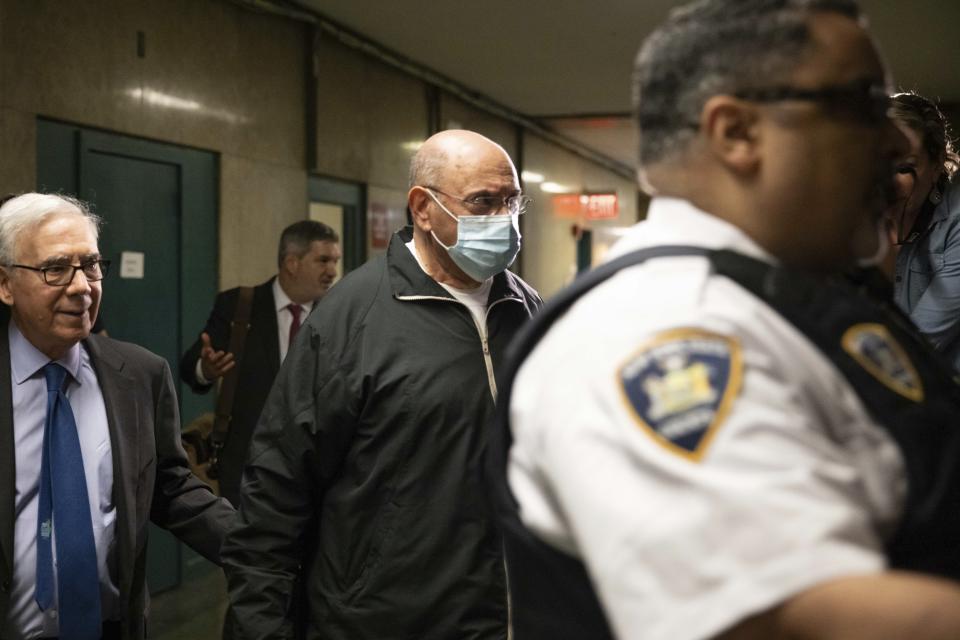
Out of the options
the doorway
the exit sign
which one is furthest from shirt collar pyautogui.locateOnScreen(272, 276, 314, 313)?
the exit sign

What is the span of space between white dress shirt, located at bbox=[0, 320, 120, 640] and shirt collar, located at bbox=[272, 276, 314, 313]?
1.93m

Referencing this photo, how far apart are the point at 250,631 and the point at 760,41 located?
1855 mm

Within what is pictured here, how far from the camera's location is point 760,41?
35.4 inches

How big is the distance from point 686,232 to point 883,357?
0.70 ft

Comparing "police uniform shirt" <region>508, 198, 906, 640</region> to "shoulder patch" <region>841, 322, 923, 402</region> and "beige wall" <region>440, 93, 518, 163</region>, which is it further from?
"beige wall" <region>440, 93, 518, 163</region>

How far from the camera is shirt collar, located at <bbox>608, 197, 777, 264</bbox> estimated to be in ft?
3.00

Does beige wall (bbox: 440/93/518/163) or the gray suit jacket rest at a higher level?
beige wall (bbox: 440/93/518/163)

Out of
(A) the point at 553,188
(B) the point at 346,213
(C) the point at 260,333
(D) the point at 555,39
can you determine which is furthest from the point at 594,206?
(C) the point at 260,333

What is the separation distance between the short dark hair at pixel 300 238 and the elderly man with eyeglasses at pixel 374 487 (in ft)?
7.34

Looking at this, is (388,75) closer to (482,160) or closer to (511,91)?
(511,91)

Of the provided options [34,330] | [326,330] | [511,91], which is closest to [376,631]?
[326,330]

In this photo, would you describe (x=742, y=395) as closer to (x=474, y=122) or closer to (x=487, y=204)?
(x=487, y=204)

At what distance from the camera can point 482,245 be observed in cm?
260

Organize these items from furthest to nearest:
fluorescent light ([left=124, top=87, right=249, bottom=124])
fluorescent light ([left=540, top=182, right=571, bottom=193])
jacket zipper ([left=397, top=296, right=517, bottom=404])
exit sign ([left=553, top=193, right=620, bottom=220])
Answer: exit sign ([left=553, top=193, right=620, bottom=220]), fluorescent light ([left=540, top=182, right=571, bottom=193]), fluorescent light ([left=124, top=87, right=249, bottom=124]), jacket zipper ([left=397, top=296, right=517, bottom=404])
